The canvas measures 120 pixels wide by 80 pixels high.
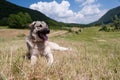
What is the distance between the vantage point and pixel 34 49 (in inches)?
277

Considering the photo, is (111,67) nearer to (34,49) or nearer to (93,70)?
(93,70)

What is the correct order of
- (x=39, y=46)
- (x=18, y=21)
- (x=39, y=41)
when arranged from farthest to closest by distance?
(x=18, y=21)
(x=39, y=46)
(x=39, y=41)

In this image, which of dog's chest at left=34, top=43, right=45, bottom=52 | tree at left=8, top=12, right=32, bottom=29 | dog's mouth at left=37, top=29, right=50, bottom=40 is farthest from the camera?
tree at left=8, top=12, right=32, bottom=29

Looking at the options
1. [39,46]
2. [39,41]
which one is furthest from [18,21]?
[39,41]

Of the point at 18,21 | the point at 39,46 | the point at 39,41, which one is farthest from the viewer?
the point at 18,21

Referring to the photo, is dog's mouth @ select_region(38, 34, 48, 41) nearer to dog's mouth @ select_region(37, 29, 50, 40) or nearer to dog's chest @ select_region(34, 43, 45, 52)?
dog's mouth @ select_region(37, 29, 50, 40)

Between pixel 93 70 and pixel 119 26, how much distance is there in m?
102

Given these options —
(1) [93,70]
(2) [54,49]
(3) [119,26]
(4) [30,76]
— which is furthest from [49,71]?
(3) [119,26]

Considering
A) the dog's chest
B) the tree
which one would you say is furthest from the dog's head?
the tree

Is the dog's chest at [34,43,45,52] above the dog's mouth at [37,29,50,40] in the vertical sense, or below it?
below

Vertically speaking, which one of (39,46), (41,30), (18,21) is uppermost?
(41,30)

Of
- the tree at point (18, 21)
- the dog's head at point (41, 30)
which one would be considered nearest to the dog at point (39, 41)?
the dog's head at point (41, 30)

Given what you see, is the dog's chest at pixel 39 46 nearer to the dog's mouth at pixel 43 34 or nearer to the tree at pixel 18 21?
the dog's mouth at pixel 43 34

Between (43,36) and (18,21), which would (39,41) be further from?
(18,21)
